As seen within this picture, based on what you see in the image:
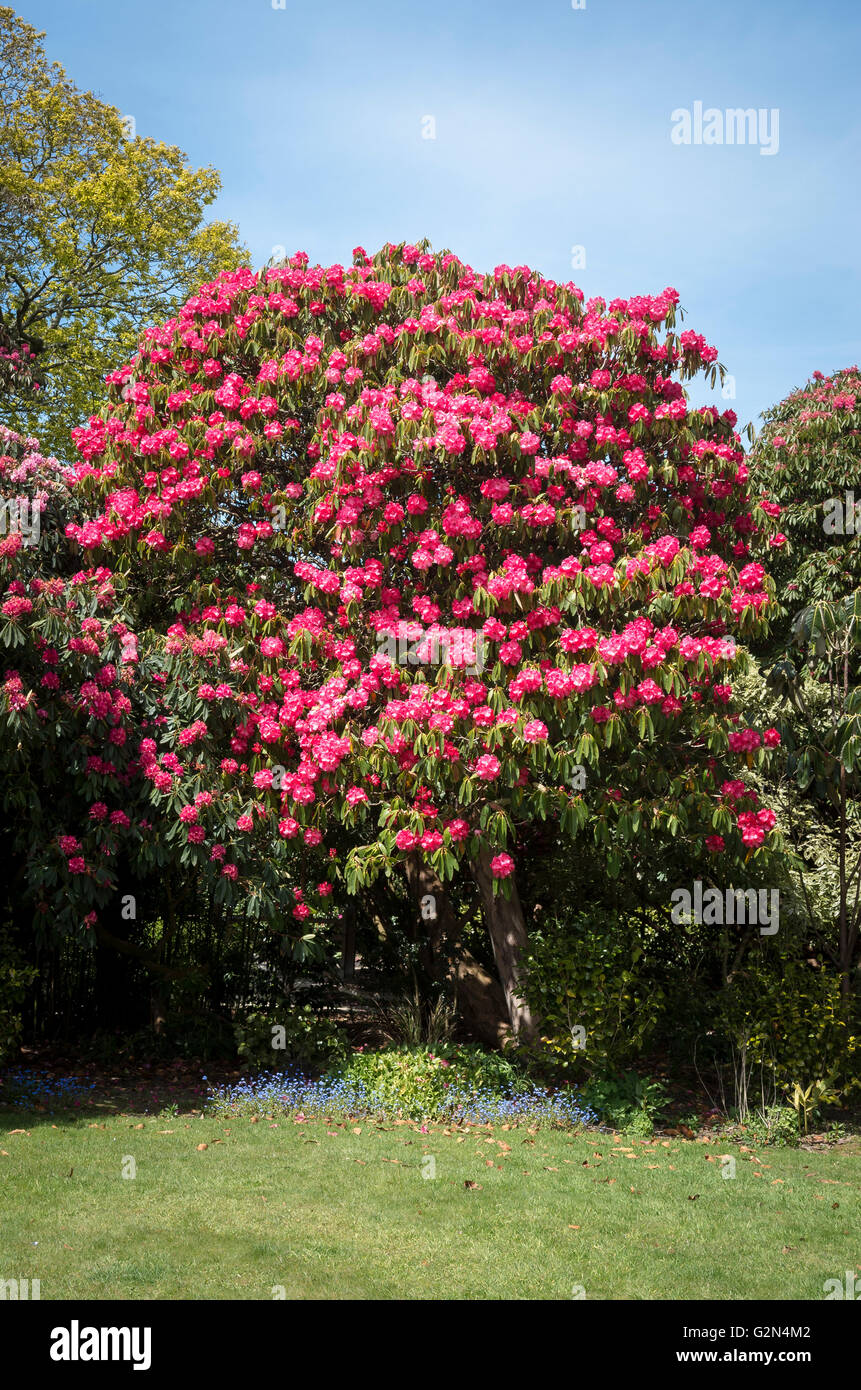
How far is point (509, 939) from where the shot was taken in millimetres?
9781

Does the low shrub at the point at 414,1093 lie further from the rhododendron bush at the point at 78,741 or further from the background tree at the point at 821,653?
the background tree at the point at 821,653

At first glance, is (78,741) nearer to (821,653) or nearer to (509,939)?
(509,939)

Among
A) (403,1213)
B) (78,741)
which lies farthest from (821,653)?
(78,741)

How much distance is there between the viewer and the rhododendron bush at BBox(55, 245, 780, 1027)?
7.93m

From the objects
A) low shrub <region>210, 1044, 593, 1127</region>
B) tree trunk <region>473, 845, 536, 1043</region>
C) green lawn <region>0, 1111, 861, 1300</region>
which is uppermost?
tree trunk <region>473, 845, 536, 1043</region>

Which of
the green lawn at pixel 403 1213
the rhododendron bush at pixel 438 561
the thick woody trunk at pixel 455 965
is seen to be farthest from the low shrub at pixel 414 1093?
the thick woody trunk at pixel 455 965

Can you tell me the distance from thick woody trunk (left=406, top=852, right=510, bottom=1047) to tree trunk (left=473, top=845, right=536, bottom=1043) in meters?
0.73

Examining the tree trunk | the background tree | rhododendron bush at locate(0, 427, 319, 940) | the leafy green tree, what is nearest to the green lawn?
the tree trunk

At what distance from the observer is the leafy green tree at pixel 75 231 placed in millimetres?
21328

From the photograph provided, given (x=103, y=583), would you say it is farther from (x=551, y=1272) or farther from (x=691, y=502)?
(x=551, y=1272)

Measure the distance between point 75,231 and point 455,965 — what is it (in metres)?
17.7

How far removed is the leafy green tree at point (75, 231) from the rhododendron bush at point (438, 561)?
41.1 ft

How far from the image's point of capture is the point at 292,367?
9.22m

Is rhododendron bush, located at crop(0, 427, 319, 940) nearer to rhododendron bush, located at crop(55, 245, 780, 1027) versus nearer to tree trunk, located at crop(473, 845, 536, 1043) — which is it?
rhododendron bush, located at crop(55, 245, 780, 1027)
